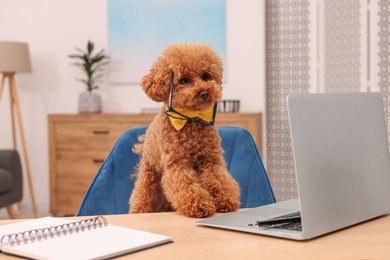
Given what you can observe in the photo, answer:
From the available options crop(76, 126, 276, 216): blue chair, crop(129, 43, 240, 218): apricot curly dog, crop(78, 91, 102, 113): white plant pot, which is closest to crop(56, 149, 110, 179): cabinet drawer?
crop(78, 91, 102, 113): white plant pot

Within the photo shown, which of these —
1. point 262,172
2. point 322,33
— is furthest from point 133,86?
point 262,172

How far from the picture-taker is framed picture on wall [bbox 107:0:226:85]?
180 inches

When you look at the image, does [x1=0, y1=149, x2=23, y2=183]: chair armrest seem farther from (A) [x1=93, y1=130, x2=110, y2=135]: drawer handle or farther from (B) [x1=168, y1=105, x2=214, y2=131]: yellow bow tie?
(B) [x1=168, y1=105, x2=214, y2=131]: yellow bow tie

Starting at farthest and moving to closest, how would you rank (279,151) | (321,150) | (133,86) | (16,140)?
(16,140) → (133,86) → (279,151) → (321,150)

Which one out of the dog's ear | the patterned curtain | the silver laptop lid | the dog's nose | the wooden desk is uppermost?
the patterned curtain

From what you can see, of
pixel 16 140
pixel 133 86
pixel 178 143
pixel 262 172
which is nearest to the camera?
pixel 178 143

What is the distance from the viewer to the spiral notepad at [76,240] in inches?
32.6

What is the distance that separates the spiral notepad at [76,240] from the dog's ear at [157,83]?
0.31 m

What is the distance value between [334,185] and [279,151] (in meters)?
3.11

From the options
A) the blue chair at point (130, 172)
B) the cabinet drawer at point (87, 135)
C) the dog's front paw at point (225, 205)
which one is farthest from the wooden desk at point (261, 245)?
the cabinet drawer at point (87, 135)

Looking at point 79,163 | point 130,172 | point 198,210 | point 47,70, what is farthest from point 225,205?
point 47,70

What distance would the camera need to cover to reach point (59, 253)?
0.82 metres

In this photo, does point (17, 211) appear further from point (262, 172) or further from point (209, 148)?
point (209, 148)

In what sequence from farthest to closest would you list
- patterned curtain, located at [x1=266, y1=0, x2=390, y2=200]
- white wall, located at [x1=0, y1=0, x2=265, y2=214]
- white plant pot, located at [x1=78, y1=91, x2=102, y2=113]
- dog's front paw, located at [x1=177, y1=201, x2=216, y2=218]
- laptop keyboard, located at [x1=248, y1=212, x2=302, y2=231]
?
white wall, located at [x1=0, y1=0, x2=265, y2=214]
white plant pot, located at [x1=78, y1=91, x2=102, y2=113]
patterned curtain, located at [x1=266, y1=0, x2=390, y2=200]
dog's front paw, located at [x1=177, y1=201, x2=216, y2=218]
laptop keyboard, located at [x1=248, y1=212, x2=302, y2=231]
